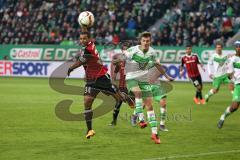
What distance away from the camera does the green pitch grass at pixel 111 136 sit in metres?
11.5

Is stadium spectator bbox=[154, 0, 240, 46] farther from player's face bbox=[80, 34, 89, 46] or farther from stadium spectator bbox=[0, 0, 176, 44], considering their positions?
player's face bbox=[80, 34, 89, 46]

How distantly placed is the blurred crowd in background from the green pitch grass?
14.6m

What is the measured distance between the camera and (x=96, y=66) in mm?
13953

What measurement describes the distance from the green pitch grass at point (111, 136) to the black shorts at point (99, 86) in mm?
1072

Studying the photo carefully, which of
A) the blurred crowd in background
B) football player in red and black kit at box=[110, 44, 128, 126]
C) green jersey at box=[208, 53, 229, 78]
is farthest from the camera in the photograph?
the blurred crowd in background

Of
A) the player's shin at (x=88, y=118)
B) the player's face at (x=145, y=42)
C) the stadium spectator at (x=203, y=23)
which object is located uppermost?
the stadium spectator at (x=203, y=23)

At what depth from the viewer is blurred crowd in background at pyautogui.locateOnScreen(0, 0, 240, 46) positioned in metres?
36.5

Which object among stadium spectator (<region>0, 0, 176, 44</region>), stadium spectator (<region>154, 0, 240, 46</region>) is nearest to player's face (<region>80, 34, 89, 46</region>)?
stadium spectator (<region>154, 0, 240, 46</region>)

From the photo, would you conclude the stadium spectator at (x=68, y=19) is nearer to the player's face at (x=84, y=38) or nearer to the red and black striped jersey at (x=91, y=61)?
the red and black striped jersey at (x=91, y=61)

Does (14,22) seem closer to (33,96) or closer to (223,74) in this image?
(33,96)

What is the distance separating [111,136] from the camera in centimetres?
1410

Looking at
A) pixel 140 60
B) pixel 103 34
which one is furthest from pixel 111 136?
pixel 103 34

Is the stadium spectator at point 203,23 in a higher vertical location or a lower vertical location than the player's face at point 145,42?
higher

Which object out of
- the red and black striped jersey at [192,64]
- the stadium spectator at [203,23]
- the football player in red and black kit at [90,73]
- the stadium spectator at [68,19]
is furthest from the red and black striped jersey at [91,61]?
the stadium spectator at [68,19]
